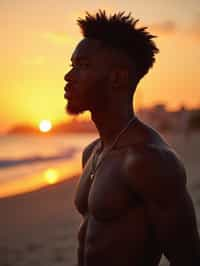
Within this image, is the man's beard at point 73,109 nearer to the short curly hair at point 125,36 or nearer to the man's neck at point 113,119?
the man's neck at point 113,119

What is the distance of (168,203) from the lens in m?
1.94

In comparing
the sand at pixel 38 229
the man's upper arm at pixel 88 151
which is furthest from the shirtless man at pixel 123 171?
the sand at pixel 38 229

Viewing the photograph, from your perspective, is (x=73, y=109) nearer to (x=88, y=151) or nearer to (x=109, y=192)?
(x=109, y=192)

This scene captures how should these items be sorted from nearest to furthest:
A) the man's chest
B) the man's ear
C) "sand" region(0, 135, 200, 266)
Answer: the man's chest, the man's ear, "sand" region(0, 135, 200, 266)

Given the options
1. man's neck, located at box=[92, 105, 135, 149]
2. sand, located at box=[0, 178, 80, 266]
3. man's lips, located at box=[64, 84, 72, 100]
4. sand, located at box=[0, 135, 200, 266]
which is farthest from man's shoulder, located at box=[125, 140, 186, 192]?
sand, located at box=[0, 178, 80, 266]

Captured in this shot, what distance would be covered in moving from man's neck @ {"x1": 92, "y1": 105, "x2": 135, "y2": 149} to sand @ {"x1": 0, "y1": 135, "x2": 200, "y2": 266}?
409 centimetres

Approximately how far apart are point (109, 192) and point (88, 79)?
19.2 inches

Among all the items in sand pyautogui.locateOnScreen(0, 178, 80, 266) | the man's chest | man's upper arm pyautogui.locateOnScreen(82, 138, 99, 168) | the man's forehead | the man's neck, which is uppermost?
the man's forehead

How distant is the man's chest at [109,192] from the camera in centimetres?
208

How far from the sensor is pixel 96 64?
7.22ft

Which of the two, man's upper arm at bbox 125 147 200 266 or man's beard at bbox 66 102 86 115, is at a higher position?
man's beard at bbox 66 102 86 115

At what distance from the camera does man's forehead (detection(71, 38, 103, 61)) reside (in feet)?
7.27

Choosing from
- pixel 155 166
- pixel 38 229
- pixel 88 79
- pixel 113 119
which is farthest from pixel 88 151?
pixel 38 229

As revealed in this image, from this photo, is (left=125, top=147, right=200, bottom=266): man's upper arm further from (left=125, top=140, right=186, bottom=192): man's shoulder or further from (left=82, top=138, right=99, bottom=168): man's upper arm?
(left=82, top=138, right=99, bottom=168): man's upper arm
